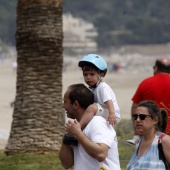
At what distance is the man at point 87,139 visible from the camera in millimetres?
4848

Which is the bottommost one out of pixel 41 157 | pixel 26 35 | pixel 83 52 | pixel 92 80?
pixel 41 157

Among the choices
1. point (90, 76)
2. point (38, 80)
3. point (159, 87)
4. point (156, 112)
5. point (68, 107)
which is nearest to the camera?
point (68, 107)

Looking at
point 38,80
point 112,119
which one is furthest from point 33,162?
point 112,119

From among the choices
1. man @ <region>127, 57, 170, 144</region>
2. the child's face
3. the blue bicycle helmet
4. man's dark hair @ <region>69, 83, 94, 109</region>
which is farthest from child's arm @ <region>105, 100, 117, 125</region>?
man @ <region>127, 57, 170, 144</region>

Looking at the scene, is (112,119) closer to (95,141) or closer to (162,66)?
(95,141)

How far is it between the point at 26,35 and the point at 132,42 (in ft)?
430

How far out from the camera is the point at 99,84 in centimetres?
582

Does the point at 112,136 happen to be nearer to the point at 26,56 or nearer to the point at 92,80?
the point at 92,80

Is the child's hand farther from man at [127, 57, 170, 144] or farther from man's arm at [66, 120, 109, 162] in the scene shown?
man at [127, 57, 170, 144]

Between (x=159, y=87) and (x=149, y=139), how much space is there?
234 centimetres

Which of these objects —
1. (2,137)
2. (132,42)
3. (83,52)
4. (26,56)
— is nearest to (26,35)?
(26,56)

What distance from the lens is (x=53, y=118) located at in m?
10.9

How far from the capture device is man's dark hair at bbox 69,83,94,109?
5043mm

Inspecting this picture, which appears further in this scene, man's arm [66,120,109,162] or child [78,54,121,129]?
child [78,54,121,129]
